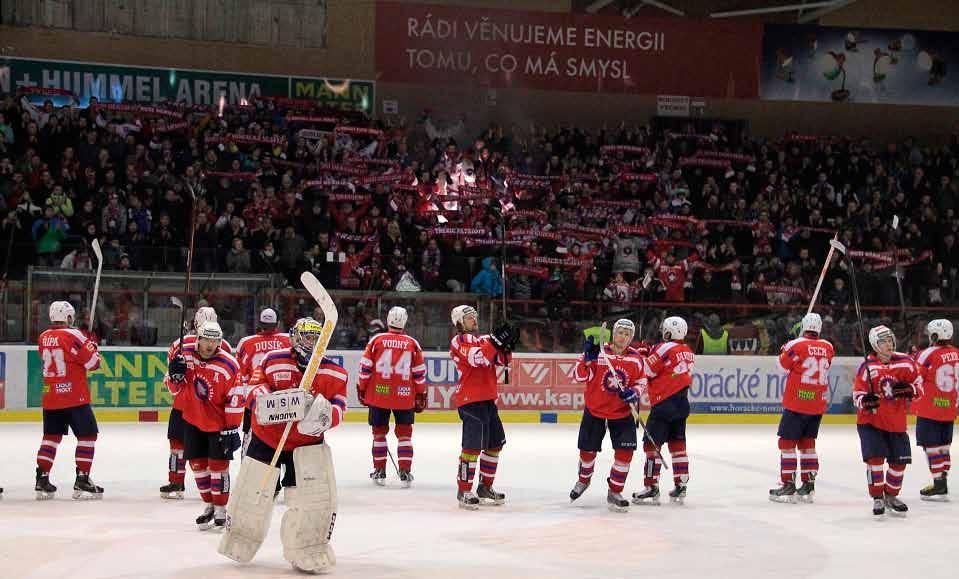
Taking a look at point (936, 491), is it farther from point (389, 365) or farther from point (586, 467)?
point (389, 365)

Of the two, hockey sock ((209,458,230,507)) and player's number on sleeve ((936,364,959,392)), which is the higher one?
player's number on sleeve ((936,364,959,392))

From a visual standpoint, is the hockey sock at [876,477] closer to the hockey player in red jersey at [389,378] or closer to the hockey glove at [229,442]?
the hockey player in red jersey at [389,378]

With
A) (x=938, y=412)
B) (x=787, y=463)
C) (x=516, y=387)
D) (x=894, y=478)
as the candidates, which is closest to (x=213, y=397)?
(x=787, y=463)

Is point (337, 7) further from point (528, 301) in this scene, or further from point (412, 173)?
point (528, 301)

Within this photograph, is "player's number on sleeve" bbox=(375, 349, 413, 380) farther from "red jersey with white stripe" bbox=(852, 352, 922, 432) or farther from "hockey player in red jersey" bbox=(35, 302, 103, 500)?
"red jersey with white stripe" bbox=(852, 352, 922, 432)

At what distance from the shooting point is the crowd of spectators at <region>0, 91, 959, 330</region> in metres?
16.7

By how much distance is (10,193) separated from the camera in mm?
17406

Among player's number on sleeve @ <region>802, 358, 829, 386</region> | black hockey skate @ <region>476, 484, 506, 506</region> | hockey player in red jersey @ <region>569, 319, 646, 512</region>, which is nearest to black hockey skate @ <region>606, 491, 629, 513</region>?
hockey player in red jersey @ <region>569, 319, 646, 512</region>

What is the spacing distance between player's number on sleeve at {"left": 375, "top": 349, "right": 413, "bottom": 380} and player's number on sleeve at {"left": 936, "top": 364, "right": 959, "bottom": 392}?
472cm

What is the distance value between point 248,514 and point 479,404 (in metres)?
3.00

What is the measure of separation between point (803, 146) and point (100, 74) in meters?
13.9

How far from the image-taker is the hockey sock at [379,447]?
1066 centimetres

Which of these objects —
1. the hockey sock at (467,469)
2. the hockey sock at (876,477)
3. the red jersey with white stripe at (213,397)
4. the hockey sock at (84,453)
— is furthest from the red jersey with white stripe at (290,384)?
the hockey sock at (876,477)


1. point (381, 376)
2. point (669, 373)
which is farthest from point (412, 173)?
point (669, 373)
